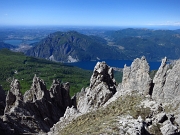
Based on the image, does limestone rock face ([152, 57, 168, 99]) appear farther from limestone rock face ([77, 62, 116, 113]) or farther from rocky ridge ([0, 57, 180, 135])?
limestone rock face ([77, 62, 116, 113])

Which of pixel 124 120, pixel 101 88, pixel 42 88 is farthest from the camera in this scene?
pixel 42 88

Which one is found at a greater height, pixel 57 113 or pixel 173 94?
pixel 173 94

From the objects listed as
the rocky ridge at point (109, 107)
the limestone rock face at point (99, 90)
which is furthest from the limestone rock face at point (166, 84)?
the limestone rock face at point (99, 90)

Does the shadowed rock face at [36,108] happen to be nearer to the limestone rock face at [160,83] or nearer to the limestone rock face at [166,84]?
the limestone rock face at [160,83]

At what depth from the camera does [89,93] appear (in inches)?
2317

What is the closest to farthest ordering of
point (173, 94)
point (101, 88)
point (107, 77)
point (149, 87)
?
1. point (173, 94)
2. point (149, 87)
3. point (101, 88)
4. point (107, 77)

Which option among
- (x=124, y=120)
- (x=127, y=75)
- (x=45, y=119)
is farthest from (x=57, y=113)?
(x=124, y=120)

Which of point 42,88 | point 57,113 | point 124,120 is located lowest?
point 57,113

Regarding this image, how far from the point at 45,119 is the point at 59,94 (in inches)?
743

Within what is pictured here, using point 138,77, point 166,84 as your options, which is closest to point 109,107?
point 166,84

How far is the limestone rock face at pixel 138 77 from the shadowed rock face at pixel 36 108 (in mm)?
Result: 21511

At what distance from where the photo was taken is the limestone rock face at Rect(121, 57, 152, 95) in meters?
53.5

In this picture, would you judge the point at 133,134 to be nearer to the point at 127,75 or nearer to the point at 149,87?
the point at 149,87

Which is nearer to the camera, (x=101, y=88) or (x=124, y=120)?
(x=124, y=120)
